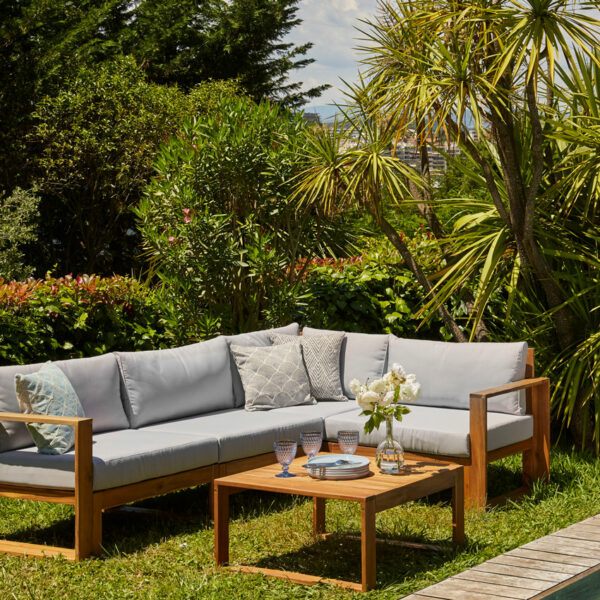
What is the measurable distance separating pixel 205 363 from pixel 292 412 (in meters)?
0.58

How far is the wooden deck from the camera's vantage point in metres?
3.31

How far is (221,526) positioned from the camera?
377 cm

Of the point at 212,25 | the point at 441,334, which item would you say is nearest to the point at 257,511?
the point at 441,334

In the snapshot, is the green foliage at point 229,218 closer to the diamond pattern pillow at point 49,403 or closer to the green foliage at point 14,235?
the diamond pattern pillow at point 49,403

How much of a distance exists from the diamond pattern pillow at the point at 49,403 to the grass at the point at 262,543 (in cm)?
49

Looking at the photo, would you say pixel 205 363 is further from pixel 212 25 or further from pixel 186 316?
pixel 212 25

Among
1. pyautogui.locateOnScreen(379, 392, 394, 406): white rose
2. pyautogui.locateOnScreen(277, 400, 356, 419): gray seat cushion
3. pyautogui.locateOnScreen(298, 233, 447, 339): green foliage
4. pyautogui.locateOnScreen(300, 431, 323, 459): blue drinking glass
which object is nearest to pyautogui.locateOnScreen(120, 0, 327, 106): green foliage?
pyautogui.locateOnScreen(298, 233, 447, 339): green foliage

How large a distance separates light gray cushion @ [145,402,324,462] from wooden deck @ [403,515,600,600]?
1.42 meters

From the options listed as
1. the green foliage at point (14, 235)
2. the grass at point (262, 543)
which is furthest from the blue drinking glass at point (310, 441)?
the green foliage at point (14, 235)

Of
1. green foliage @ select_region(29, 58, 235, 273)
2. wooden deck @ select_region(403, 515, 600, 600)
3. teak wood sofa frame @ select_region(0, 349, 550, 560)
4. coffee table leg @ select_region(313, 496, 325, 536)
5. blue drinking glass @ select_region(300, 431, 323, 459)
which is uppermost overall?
green foliage @ select_region(29, 58, 235, 273)

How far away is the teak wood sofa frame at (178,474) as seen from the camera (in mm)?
3787

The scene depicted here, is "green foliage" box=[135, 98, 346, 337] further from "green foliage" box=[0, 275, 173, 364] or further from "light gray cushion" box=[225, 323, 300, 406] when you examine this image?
"light gray cushion" box=[225, 323, 300, 406]

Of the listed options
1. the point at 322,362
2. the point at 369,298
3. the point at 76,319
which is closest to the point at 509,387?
the point at 322,362

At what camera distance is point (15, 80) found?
42.7 feet
